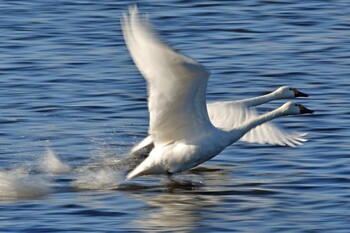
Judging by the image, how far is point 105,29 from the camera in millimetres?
18031

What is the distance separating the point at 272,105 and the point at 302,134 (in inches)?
74.3

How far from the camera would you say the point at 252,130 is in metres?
13.1

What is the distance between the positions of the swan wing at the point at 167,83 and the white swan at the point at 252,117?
136 cm

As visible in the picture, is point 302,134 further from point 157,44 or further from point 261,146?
point 157,44

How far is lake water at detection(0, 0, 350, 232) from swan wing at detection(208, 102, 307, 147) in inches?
5.5

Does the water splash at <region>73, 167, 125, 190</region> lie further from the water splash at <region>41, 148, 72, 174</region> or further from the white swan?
the white swan

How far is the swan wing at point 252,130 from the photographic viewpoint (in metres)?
12.9

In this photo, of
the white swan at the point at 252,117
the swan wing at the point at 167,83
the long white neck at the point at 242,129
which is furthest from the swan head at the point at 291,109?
the swan wing at the point at 167,83

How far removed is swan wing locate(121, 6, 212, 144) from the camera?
9.67 m

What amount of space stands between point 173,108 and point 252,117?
244cm

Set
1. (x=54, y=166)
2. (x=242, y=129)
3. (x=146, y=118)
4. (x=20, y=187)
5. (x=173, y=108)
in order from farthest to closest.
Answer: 1. (x=146, y=118)
2. (x=54, y=166)
3. (x=242, y=129)
4. (x=20, y=187)
5. (x=173, y=108)

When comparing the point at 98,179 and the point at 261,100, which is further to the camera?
the point at 261,100

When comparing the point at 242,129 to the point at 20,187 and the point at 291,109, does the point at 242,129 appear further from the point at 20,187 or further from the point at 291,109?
the point at 20,187

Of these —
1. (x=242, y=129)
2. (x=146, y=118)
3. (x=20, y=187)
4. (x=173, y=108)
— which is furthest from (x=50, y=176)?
(x=146, y=118)
